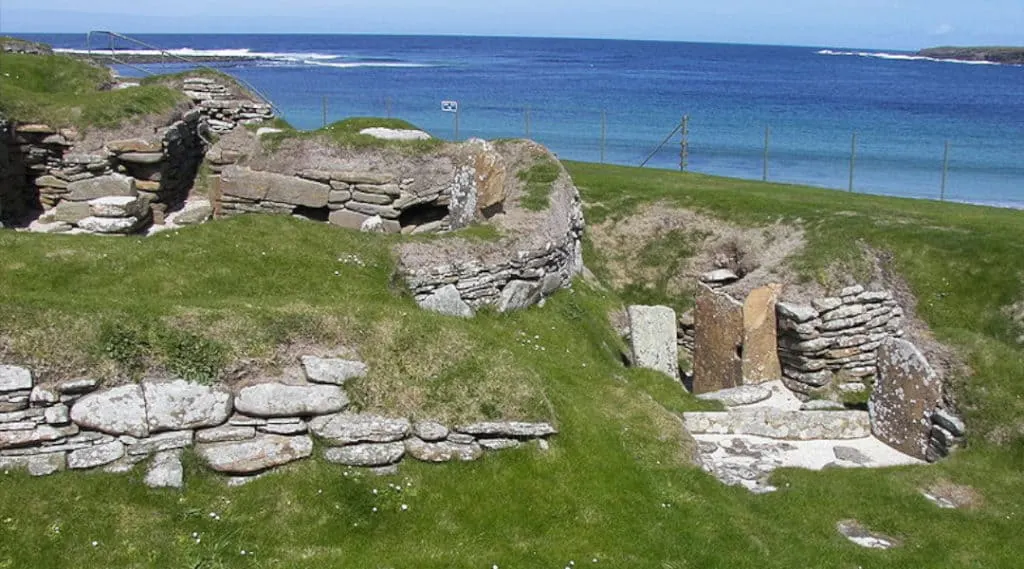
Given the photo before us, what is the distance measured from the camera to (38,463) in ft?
31.4

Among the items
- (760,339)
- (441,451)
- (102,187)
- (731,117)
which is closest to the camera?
(441,451)

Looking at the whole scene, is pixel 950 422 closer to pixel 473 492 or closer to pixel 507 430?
pixel 507 430

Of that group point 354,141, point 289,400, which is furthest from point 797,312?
point 354,141

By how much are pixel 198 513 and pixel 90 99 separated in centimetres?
1780

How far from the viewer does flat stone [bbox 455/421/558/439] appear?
11.1 m

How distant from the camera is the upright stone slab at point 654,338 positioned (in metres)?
18.8

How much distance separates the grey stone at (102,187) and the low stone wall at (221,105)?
9.44m

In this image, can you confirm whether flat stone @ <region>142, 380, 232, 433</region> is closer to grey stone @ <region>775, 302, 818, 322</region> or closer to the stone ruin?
the stone ruin

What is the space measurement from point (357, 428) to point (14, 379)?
385 cm

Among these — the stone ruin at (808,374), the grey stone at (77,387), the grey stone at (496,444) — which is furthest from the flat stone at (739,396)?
the grey stone at (77,387)

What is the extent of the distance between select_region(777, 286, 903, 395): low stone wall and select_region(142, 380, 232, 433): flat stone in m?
12.9

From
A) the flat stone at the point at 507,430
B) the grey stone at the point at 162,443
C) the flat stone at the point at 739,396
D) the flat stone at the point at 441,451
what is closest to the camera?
the grey stone at the point at 162,443

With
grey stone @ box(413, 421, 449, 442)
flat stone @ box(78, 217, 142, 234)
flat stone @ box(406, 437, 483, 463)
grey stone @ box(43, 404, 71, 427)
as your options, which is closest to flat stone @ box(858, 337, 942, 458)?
flat stone @ box(406, 437, 483, 463)

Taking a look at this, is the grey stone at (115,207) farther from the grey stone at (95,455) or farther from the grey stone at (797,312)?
the grey stone at (797,312)
